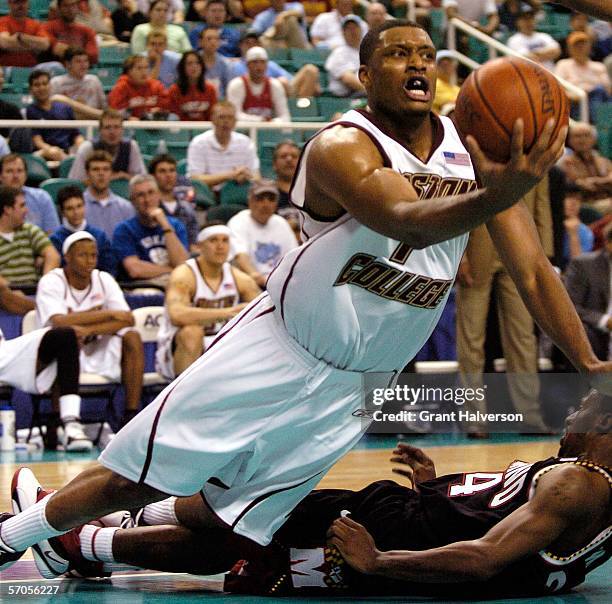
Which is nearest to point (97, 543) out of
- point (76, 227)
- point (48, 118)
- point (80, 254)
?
point (80, 254)

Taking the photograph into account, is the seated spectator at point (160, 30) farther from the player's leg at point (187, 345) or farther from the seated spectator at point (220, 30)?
the player's leg at point (187, 345)

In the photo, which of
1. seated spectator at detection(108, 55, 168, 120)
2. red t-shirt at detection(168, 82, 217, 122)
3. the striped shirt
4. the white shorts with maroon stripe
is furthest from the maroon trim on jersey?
red t-shirt at detection(168, 82, 217, 122)

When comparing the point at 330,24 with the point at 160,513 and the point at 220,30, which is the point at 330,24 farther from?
the point at 160,513

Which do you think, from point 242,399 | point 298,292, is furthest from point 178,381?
point 298,292

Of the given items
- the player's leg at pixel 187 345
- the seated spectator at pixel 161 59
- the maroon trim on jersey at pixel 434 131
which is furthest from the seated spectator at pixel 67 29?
the maroon trim on jersey at pixel 434 131

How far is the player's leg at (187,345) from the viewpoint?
858 cm

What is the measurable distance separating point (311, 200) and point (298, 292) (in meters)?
0.27

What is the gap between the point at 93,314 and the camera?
8.63 m

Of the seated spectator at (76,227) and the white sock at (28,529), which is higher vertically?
the white sock at (28,529)

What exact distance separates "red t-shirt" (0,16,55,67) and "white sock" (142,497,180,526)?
29.0 feet

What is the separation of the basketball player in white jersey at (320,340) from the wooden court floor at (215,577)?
0.27 metres

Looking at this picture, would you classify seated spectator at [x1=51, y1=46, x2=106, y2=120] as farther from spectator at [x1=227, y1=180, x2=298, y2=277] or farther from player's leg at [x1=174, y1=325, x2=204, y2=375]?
player's leg at [x1=174, y1=325, x2=204, y2=375]

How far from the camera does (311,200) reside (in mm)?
3689

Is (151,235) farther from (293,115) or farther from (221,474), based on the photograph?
(221,474)
